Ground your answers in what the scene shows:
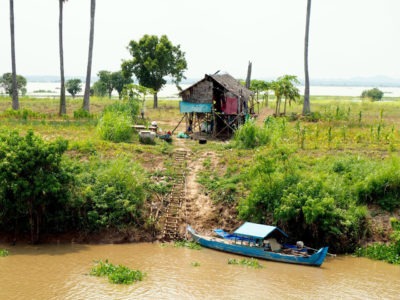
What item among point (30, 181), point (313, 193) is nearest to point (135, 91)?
point (30, 181)

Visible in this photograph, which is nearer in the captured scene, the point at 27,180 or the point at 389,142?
the point at 27,180

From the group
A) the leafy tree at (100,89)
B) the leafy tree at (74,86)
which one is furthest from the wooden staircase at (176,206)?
the leafy tree at (74,86)

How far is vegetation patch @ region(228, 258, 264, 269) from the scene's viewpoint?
1644 cm

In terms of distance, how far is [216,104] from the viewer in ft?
96.2

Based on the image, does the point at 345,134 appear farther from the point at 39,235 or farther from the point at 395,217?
the point at 39,235

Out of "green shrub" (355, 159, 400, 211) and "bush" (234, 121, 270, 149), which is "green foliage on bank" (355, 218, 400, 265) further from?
"bush" (234, 121, 270, 149)

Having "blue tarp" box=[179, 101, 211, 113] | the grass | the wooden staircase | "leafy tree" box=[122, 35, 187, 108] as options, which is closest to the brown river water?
the grass

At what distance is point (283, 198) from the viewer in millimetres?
17875

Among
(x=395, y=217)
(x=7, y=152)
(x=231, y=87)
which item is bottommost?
(x=395, y=217)

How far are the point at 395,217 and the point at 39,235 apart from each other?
11.6m

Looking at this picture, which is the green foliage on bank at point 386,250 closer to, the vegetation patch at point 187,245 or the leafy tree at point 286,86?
the vegetation patch at point 187,245

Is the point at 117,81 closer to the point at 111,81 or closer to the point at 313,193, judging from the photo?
the point at 111,81

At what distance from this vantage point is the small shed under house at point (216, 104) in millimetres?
27984

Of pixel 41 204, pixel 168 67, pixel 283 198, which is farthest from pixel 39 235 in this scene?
A: pixel 168 67
